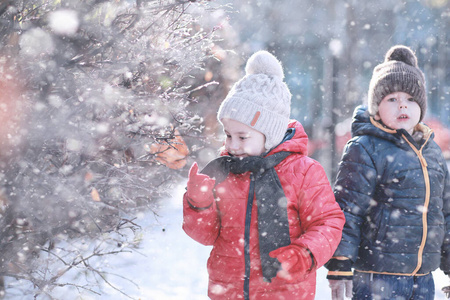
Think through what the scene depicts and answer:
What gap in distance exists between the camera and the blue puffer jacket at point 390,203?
2.44 m

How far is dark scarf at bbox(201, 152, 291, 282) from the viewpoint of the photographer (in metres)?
2.07

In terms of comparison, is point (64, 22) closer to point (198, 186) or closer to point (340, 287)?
point (198, 186)

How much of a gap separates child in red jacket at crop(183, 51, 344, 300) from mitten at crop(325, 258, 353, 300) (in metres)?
0.21

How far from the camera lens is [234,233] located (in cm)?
215

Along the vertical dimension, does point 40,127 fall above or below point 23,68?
below

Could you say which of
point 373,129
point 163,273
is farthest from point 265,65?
point 163,273

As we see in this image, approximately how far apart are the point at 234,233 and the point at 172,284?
3038mm

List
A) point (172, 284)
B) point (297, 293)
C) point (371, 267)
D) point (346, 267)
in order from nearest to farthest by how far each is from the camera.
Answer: point (297, 293) < point (346, 267) < point (371, 267) < point (172, 284)

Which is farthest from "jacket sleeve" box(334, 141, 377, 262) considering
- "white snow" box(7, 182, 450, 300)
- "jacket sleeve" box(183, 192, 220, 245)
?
"white snow" box(7, 182, 450, 300)

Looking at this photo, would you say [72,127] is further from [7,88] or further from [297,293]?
[297,293]

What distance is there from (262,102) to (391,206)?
3.09 feet

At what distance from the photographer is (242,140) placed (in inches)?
87.9

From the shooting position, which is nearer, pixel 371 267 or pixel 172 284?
pixel 371 267

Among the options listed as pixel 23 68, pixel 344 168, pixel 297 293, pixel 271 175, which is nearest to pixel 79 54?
pixel 23 68
